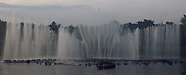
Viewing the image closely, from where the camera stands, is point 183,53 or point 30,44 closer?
point 30,44

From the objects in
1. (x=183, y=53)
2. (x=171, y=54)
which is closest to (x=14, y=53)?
(x=171, y=54)

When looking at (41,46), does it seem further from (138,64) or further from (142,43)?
(142,43)

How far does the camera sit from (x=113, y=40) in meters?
79.6

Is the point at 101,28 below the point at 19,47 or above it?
above

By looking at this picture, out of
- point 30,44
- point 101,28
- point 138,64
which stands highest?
point 101,28

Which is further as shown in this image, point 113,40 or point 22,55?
point 113,40

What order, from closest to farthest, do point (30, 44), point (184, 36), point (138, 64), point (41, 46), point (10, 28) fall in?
point (138, 64) < point (10, 28) < point (30, 44) < point (41, 46) < point (184, 36)

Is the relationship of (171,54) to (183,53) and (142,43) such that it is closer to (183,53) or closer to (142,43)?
(183,53)

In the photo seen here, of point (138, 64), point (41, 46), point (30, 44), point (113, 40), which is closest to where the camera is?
point (138, 64)

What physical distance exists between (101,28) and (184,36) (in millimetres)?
36363

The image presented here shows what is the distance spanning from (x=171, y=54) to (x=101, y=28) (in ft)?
82.2

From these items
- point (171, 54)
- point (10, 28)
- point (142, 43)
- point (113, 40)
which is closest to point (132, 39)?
point (113, 40)

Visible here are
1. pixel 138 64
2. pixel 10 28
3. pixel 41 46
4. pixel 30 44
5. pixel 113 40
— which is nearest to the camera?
pixel 138 64

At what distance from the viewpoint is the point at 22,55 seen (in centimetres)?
6525
